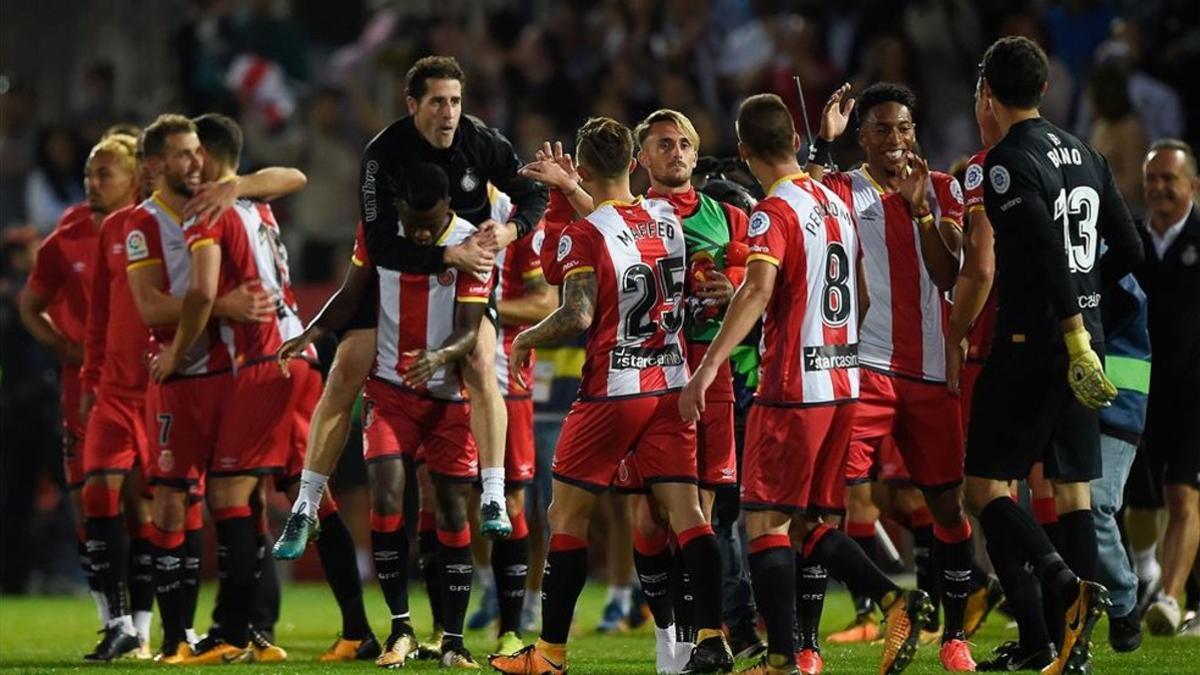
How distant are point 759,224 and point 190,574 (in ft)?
13.9

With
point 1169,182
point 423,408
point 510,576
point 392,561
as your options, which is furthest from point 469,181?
point 1169,182

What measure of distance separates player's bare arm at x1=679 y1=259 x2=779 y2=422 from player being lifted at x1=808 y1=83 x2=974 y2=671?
119 cm

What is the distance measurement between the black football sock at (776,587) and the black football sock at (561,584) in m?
0.79

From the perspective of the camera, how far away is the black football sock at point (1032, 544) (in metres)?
8.58

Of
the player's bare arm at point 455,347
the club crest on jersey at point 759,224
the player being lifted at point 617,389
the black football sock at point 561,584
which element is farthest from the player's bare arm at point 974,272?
the player's bare arm at point 455,347

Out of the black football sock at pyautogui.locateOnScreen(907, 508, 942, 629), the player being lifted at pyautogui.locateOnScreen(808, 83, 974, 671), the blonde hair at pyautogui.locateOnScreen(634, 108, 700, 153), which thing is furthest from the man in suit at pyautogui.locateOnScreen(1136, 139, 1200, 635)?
the blonde hair at pyautogui.locateOnScreen(634, 108, 700, 153)

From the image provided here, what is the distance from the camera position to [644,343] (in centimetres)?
913

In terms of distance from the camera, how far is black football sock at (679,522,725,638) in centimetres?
912

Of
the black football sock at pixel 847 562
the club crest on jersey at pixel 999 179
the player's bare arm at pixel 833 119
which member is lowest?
the black football sock at pixel 847 562

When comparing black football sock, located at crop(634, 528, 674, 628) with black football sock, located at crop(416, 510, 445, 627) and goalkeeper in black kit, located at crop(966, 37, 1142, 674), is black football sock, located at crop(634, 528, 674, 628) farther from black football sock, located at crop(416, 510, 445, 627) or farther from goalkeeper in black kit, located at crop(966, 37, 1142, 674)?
black football sock, located at crop(416, 510, 445, 627)

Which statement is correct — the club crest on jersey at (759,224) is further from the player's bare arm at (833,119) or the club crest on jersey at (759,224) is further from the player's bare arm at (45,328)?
the player's bare arm at (45,328)

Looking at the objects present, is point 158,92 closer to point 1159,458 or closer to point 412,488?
point 412,488

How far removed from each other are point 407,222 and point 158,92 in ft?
46.3

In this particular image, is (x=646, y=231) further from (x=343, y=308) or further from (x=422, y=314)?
(x=343, y=308)
